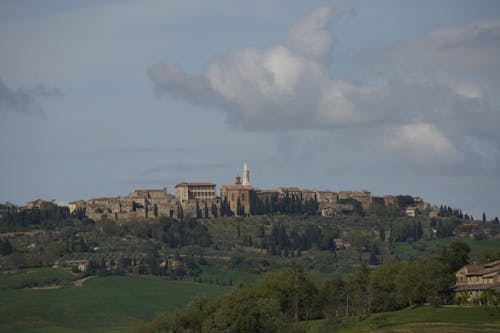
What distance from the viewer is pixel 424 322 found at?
256 feet

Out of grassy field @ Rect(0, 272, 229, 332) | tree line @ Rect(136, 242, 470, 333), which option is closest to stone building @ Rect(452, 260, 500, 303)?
tree line @ Rect(136, 242, 470, 333)

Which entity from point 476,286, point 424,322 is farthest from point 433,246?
point 424,322

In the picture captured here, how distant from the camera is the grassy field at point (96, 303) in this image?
12938cm

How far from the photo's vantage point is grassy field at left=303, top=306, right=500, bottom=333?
71562mm

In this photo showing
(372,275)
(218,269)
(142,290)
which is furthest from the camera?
(218,269)

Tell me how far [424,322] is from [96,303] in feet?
239

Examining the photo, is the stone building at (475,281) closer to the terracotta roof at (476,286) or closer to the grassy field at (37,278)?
the terracotta roof at (476,286)

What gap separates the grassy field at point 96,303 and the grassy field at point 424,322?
38733mm

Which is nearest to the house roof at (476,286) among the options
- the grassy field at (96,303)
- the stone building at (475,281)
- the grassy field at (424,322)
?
the stone building at (475,281)

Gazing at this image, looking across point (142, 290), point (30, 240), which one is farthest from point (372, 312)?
point (30, 240)

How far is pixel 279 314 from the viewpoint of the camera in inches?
3228

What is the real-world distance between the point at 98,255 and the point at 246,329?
105 meters

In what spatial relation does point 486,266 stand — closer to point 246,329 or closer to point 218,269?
point 246,329

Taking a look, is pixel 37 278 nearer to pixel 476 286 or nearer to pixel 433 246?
pixel 433 246
